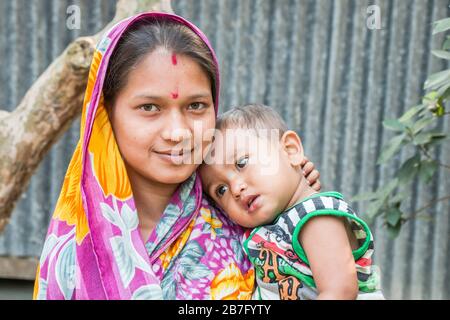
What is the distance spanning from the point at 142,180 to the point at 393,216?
74.0 inches

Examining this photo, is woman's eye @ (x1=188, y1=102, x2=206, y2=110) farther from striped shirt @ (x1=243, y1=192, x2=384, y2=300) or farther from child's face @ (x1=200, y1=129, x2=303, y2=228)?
striped shirt @ (x1=243, y1=192, x2=384, y2=300)

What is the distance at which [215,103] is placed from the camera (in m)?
2.12

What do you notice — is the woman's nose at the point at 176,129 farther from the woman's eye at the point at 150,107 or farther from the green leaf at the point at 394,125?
the green leaf at the point at 394,125

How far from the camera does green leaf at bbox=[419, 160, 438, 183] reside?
131 inches

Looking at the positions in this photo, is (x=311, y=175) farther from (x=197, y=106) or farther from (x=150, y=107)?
(x=150, y=107)

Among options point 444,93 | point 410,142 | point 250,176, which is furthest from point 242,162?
point 410,142

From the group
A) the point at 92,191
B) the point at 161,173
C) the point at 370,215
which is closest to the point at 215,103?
the point at 161,173

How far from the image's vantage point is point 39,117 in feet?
9.70

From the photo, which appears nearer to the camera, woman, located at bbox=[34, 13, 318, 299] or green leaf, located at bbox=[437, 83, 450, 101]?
woman, located at bbox=[34, 13, 318, 299]

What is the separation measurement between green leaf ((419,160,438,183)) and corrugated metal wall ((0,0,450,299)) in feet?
3.17

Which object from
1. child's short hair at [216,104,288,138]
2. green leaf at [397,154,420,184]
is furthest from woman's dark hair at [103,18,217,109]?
green leaf at [397,154,420,184]

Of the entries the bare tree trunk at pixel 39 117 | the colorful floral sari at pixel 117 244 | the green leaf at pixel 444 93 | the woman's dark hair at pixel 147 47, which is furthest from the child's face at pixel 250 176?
the bare tree trunk at pixel 39 117
